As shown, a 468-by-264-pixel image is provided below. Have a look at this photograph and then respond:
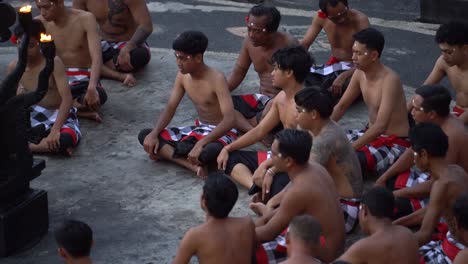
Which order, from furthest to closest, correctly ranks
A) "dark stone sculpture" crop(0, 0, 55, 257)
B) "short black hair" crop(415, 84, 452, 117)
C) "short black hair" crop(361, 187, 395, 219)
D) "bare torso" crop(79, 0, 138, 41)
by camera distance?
1. "bare torso" crop(79, 0, 138, 41)
2. "short black hair" crop(415, 84, 452, 117)
3. "dark stone sculpture" crop(0, 0, 55, 257)
4. "short black hair" crop(361, 187, 395, 219)

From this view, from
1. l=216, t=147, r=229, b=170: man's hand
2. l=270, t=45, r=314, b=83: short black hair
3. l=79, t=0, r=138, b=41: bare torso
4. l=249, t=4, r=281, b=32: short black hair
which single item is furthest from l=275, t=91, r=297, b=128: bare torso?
l=79, t=0, r=138, b=41: bare torso

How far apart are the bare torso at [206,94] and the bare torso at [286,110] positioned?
0.69 meters

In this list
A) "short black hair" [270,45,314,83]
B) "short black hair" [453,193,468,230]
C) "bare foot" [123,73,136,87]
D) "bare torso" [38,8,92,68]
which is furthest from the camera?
"bare foot" [123,73,136,87]

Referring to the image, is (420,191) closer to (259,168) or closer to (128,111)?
(259,168)

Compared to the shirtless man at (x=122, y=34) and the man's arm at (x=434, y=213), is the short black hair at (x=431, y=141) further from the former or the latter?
the shirtless man at (x=122, y=34)

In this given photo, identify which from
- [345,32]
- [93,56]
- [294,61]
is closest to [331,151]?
[294,61]

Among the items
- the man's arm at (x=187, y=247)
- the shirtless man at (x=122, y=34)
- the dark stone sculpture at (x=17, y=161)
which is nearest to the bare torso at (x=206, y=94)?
the dark stone sculpture at (x=17, y=161)

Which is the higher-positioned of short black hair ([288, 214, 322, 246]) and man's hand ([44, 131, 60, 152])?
short black hair ([288, 214, 322, 246])

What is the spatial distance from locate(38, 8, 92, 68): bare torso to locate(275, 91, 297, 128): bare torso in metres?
2.38

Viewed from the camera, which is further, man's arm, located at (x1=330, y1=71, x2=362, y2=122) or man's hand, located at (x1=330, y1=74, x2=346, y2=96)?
man's hand, located at (x1=330, y1=74, x2=346, y2=96)

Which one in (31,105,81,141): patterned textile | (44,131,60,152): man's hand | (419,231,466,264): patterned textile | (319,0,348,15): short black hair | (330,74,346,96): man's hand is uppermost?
(319,0,348,15): short black hair

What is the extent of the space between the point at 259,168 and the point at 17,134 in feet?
5.38

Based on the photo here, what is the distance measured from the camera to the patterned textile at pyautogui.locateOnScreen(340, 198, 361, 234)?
5.91 metres

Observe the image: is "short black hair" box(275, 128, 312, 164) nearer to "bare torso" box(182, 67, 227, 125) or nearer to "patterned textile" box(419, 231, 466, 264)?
"patterned textile" box(419, 231, 466, 264)
